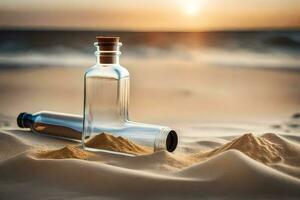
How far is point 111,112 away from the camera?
1.18 m

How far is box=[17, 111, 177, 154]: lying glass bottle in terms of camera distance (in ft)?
3.67

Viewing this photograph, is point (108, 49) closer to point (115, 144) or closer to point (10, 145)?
point (115, 144)

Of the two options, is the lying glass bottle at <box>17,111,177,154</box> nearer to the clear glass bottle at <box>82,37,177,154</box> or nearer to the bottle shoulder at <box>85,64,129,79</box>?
the clear glass bottle at <box>82,37,177,154</box>

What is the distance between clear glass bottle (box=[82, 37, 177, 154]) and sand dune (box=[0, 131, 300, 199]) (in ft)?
0.40

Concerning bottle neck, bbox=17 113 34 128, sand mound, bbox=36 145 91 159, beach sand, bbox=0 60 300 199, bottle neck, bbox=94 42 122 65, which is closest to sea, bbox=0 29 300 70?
beach sand, bbox=0 60 300 199

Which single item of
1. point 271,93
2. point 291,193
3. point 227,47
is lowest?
point 291,193

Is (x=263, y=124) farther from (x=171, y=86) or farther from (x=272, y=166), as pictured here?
(x=272, y=166)

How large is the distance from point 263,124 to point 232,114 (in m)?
0.10

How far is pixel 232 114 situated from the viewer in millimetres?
1482

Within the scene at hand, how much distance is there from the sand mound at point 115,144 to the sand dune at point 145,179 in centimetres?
11

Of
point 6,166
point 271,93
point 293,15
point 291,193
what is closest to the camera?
point 291,193

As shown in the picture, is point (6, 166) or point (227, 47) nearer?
point (6, 166)

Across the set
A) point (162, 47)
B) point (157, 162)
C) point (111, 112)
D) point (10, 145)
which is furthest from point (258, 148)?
point (162, 47)

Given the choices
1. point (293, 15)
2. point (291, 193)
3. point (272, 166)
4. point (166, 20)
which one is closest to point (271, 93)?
point (293, 15)
